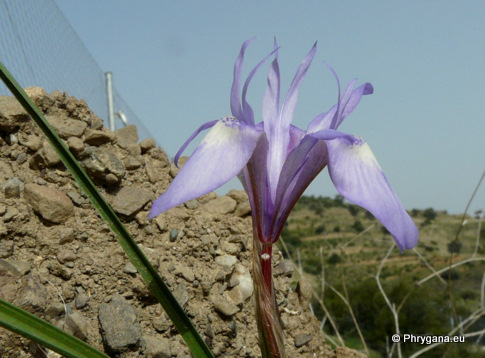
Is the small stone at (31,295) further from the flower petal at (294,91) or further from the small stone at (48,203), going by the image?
the flower petal at (294,91)

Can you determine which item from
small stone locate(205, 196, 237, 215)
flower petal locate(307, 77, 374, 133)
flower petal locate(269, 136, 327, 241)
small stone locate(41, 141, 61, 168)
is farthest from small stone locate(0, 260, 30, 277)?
flower petal locate(307, 77, 374, 133)

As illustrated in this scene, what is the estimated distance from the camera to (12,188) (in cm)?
193

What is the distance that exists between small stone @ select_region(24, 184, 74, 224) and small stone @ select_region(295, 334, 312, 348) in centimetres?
112

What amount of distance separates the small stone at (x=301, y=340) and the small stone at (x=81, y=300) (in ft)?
2.93

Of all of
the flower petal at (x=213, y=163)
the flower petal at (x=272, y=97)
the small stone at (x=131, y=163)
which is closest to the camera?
the flower petal at (x=213, y=163)

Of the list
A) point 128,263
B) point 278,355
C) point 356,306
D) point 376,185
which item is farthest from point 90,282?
point 356,306

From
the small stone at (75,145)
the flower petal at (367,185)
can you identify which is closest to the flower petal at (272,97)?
the flower petal at (367,185)

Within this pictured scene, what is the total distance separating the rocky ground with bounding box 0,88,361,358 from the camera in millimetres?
1708

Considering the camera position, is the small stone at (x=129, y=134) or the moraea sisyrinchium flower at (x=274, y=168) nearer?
the moraea sisyrinchium flower at (x=274, y=168)

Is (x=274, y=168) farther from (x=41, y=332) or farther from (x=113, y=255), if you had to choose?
(x=113, y=255)

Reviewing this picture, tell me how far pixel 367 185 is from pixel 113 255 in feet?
4.29

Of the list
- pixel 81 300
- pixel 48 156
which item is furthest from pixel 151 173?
pixel 81 300

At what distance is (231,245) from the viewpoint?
2.09 meters

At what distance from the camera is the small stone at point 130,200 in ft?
6.63
